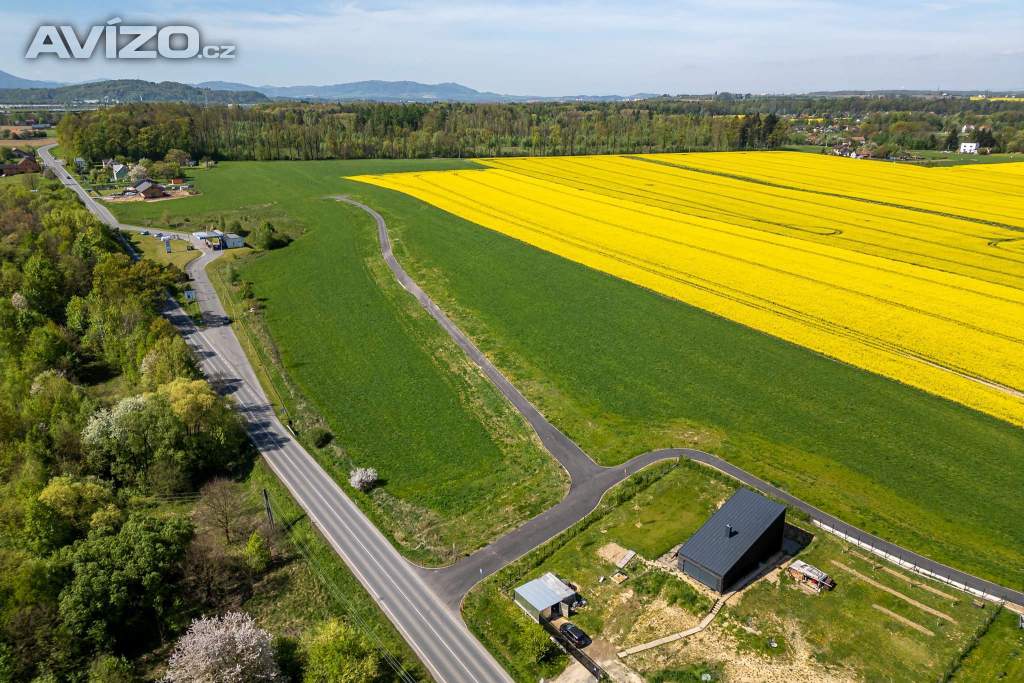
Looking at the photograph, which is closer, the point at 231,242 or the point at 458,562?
the point at 458,562

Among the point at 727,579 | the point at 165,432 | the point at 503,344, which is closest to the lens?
the point at 727,579

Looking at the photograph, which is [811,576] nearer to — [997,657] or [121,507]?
[997,657]

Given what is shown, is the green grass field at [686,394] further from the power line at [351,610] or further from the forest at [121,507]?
the forest at [121,507]

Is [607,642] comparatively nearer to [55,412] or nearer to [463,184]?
[55,412]

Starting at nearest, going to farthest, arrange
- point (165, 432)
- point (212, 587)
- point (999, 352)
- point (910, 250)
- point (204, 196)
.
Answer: point (212, 587) → point (165, 432) → point (999, 352) → point (910, 250) → point (204, 196)

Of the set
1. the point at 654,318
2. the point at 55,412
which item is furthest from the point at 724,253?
the point at 55,412

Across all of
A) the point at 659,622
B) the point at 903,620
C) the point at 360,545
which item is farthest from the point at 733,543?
the point at 360,545
